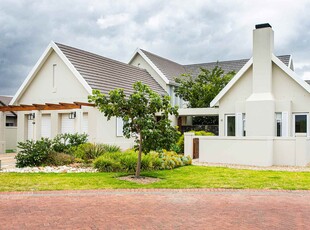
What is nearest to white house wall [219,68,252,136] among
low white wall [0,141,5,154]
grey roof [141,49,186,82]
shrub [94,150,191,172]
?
grey roof [141,49,186,82]

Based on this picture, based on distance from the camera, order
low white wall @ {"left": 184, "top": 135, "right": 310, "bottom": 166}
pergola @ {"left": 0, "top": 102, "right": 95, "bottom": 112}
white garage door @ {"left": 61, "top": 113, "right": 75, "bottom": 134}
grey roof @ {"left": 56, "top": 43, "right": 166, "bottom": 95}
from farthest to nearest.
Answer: white garage door @ {"left": 61, "top": 113, "right": 75, "bottom": 134}, grey roof @ {"left": 56, "top": 43, "right": 166, "bottom": 95}, pergola @ {"left": 0, "top": 102, "right": 95, "bottom": 112}, low white wall @ {"left": 184, "top": 135, "right": 310, "bottom": 166}

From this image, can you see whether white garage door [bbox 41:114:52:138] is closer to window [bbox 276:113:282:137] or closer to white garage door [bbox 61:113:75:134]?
white garage door [bbox 61:113:75:134]

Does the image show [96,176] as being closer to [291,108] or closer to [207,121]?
[291,108]

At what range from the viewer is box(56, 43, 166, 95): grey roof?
939 inches

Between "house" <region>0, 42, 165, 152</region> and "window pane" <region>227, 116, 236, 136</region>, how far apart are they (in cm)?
657

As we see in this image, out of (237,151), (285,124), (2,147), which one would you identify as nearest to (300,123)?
(285,124)

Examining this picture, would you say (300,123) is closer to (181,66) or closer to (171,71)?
(171,71)

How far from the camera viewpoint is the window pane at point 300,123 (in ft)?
71.7

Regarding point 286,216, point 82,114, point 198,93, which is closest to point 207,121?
point 198,93

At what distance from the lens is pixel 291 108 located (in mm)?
22062

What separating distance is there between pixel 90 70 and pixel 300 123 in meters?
13.5

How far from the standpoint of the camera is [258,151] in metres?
18.4

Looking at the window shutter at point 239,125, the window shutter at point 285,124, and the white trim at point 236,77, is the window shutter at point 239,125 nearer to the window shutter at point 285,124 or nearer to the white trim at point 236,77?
the white trim at point 236,77

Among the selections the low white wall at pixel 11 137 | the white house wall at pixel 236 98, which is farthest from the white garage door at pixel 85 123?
the low white wall at pixel 11 137
